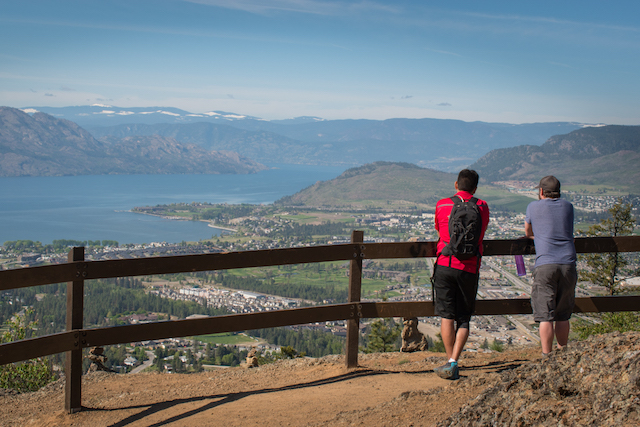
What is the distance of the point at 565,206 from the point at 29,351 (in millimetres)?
4817

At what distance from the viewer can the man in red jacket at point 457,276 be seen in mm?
4273

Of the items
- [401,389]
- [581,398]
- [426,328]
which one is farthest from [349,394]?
[426,328]

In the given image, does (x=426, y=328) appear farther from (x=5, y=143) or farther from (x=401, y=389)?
(x=5, y=143)

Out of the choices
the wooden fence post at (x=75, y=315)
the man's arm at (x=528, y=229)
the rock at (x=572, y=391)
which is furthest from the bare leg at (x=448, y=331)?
the wooden fence post at (x=75, y=315)

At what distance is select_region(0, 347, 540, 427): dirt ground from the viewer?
384cm

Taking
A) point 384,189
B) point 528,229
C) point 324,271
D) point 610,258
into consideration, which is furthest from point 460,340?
point 384,189

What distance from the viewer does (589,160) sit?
379 feet

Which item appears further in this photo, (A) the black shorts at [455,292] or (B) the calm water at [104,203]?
(B) the calm water at [104,203]

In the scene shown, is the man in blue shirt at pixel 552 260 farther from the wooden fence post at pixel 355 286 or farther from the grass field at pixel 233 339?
the grass field at pixel 233 339

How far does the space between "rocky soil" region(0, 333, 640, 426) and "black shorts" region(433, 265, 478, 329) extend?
1.84ft

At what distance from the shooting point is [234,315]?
459 cm

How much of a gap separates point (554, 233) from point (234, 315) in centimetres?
308

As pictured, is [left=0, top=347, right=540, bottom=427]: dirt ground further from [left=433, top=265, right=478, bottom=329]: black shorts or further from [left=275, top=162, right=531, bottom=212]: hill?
[left=275, top=162, right=531, bottom=212]: hill

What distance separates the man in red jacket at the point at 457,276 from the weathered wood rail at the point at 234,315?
14.3 inches
